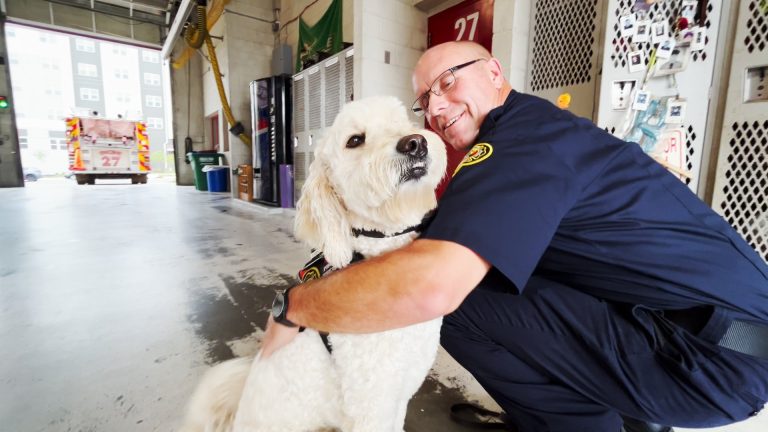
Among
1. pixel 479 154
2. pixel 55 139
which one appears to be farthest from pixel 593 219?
pixel 55 139

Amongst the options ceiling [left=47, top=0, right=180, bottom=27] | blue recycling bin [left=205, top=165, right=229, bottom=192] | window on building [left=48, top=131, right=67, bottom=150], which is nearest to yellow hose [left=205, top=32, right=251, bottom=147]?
blue recycling bin [left=205, top=165, right=229, bottom=192]

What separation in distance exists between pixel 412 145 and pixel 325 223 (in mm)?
314

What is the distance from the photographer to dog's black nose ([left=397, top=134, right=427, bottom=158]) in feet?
2.85

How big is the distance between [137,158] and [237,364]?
13.1 metres

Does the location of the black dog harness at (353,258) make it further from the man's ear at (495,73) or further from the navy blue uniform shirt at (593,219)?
the man's ear at (495,73)

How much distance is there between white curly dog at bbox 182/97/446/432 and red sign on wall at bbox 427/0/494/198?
1787mm

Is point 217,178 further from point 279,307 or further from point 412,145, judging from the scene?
point 412,145

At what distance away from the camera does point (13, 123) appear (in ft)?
28.7

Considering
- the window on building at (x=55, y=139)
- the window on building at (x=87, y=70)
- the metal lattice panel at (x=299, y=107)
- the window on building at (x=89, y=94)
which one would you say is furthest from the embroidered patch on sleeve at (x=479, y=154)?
the window on building at (x=87, y=70)

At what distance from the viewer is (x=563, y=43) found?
221 cm

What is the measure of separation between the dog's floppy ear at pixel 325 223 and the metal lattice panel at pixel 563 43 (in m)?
1.96

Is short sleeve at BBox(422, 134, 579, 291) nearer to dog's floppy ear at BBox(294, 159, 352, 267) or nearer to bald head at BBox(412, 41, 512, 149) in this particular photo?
dog's floppy ear at BBox(294, 159, 352, 267)

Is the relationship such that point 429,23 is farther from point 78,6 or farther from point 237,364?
point 78,6

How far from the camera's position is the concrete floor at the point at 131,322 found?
1.22m
